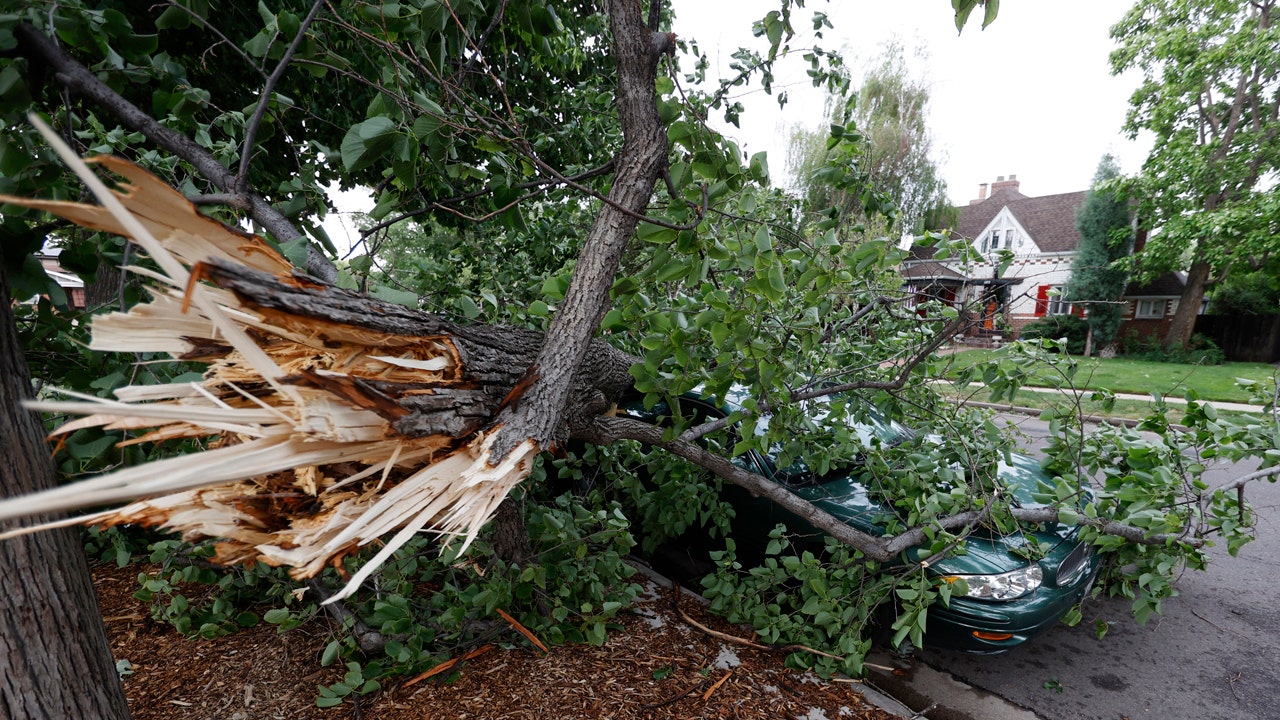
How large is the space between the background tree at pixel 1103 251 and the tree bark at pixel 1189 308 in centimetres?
154

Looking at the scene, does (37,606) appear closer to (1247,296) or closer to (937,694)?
(937,694)

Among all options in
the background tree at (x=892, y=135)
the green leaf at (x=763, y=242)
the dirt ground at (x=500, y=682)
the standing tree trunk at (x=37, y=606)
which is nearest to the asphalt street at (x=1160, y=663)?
the dirt ground at (x=500, y=682)

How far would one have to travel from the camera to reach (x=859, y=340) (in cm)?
393

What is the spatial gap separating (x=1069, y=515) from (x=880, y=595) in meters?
0.95

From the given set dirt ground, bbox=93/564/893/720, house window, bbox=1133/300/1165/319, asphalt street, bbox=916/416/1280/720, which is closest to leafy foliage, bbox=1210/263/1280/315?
house window, bbox=1133/300/1165/319

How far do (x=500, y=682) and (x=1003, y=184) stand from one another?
133ft

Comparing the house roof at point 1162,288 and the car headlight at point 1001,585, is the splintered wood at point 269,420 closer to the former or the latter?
the car headlight at point 1001,585

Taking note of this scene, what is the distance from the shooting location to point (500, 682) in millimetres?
2543

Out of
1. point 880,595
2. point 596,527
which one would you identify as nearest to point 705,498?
point 596,527

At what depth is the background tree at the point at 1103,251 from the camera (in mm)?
19328

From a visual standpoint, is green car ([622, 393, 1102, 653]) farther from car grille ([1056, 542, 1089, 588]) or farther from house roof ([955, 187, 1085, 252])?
house roof ([955, 187, 1085, 252])

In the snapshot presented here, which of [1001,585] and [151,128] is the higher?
[151,128]

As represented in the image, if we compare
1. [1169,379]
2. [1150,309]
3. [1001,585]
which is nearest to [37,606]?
[1001,585]

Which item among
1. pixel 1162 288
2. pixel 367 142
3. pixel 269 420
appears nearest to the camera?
pixel 269 420
